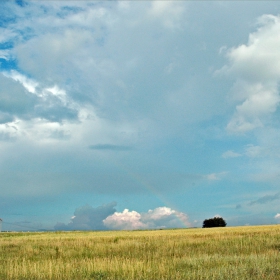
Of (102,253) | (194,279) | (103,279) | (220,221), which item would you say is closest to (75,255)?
(102,253)

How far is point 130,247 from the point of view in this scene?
23.8 metres

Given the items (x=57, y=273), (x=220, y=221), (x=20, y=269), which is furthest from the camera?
(x=220, y=221)

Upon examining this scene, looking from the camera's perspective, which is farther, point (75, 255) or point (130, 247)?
point (130, 247)

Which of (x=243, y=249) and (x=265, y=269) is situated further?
(x=243, y=249)

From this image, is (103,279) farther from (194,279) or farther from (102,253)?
(102,253)

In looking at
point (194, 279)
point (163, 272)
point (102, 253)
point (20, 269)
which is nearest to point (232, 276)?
point (194, 279)

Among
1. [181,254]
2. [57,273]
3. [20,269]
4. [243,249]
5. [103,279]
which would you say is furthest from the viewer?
[243,249]

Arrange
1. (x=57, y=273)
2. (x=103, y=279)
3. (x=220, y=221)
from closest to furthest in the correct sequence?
(x=103, y=279) → (x=57, y=273) → (x=220, y=221)

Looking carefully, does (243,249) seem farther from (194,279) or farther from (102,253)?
(194,279)

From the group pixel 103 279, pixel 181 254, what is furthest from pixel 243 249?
pixel 103 279

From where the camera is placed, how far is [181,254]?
1878 centimetres

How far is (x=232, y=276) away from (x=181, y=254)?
28.2ft

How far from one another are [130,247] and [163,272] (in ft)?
41.8

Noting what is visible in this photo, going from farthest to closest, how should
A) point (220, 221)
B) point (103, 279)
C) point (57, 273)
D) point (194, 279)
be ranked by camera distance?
point (220, 221), point (57, 273), point (103, 279), point (194, 279)
